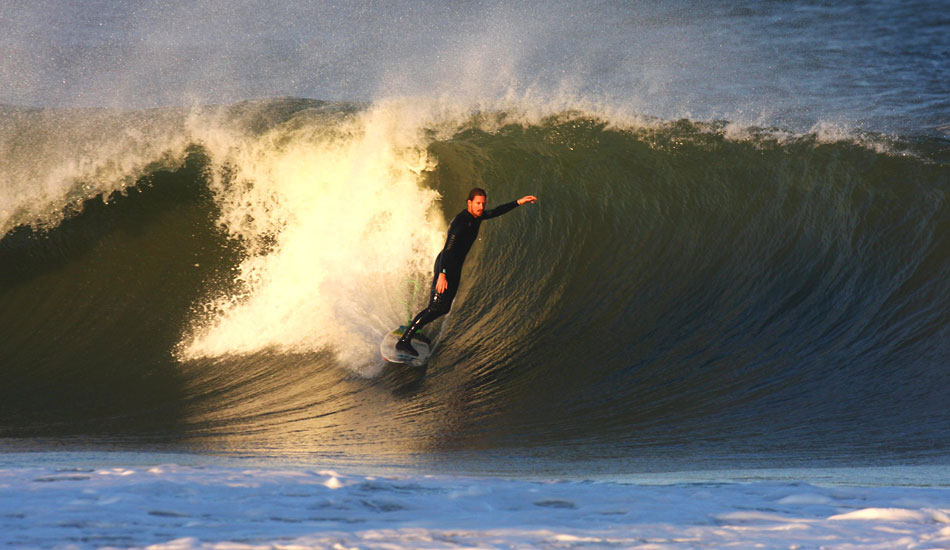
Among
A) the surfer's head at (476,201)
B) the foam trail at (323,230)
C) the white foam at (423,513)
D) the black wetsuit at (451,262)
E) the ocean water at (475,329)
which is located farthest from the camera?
the foam trail at (323,230)

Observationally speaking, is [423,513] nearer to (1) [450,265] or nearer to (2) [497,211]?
(1) [450,265]

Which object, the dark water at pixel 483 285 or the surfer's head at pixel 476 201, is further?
the surfer's head at pixel 476 201

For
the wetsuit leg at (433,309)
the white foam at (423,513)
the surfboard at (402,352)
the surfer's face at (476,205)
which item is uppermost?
the surfer's face at (476,205)

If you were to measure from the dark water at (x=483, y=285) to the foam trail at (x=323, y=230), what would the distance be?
0.09 ft

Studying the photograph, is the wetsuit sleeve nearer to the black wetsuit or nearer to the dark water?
the black wetsuit

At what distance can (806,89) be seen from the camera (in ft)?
48.2

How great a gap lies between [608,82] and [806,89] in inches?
139

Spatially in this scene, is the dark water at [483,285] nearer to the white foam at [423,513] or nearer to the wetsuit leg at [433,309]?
the wetsuit leg at [433,309]

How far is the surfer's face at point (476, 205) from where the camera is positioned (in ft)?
18.8

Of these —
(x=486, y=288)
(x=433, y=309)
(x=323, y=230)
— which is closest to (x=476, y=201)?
(x=433, y=309)

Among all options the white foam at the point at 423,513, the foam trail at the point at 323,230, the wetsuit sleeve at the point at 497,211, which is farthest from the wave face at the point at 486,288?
the white foam at the point at 423,513

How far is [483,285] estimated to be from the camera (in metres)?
7.23

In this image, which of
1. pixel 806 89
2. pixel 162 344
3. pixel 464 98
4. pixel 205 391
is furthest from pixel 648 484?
pixel 806 89

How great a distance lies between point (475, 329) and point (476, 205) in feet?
4.20
